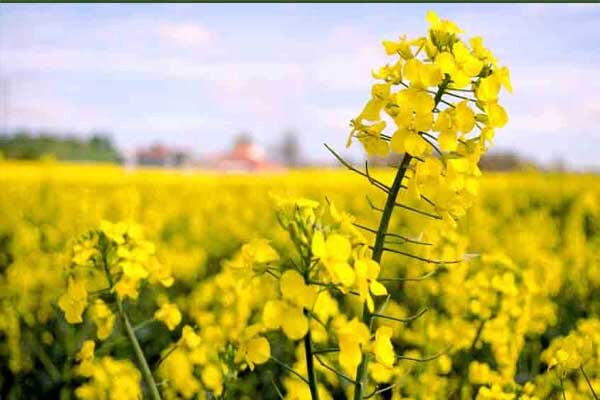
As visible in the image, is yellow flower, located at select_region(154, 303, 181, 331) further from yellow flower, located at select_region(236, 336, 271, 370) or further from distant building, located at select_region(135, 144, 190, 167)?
distant building, located at select_region(135, 144, 190, 167)

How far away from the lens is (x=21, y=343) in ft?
12.7

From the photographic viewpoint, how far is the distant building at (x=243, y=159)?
13773mm

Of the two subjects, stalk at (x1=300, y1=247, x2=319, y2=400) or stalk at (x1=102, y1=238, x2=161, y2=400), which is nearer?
stalk at (x1=300, y1=247, x2=319, y2=400)

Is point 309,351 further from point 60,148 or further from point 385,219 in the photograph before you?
point 60,148

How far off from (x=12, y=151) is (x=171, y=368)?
13.1 meters

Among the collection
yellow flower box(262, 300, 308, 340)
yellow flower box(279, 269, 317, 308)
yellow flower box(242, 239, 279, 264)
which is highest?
yellow flower box(242, 239, 279, 264)

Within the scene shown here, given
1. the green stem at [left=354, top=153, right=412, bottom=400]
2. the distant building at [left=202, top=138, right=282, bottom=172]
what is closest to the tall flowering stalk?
the green stem at [left=354, top=153, right=412, bottom=400]

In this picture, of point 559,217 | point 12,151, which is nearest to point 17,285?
point 559,217

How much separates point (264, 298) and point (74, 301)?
233 centimetres

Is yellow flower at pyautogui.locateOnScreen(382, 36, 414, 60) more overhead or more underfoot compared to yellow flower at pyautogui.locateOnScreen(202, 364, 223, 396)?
more overhead

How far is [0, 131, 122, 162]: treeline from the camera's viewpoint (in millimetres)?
14102

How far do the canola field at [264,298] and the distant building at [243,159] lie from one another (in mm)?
4360

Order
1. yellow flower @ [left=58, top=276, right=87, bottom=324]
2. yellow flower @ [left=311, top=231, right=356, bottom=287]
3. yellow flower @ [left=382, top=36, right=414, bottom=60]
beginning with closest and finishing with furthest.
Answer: yellow flower @ [left=311, top=231, right=356, bottom=287] → yellow flower @ [left=382, top=36, right=414, bottom=60] → yellow flower @ [left=58, top=276, right=87, bottom=324]

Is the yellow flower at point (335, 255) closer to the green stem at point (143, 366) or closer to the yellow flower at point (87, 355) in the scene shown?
the green stem at point (143, 366)
